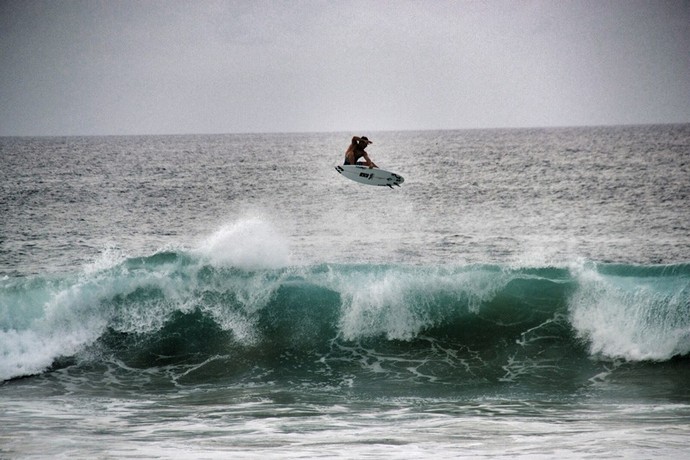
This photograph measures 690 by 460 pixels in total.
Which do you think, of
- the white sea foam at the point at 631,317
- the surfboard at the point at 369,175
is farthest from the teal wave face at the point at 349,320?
the surfboard at the point at 369,175

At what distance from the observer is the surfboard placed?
2061 centimetres

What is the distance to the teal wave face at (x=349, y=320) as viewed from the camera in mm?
16234

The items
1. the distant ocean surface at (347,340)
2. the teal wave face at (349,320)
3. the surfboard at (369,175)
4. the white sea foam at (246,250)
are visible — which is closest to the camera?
the distant ocean surface at (347,340)

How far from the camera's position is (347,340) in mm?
17609

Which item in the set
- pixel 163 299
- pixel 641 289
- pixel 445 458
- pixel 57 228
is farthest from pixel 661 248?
pixel 57 228

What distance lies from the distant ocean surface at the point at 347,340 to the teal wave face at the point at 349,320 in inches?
1.9

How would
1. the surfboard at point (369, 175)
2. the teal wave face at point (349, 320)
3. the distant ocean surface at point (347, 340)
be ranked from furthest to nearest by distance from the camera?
the surfboard at point (369, 175), the teal wave face at point (349, 320), the distant ocean surface at point (347, 340)

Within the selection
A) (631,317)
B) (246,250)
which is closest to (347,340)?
(246,250)

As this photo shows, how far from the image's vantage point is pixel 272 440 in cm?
1085

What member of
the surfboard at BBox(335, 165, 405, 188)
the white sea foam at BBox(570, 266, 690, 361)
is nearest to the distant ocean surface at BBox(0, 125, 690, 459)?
the white sea foam at BBox(570, 266, 690, 361)

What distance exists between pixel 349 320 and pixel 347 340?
72cm

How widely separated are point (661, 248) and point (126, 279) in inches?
714

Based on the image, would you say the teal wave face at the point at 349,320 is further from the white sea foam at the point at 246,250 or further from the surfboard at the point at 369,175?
the surfboard at the point at 369,175

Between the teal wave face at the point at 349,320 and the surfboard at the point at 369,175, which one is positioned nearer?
the teal wave face at the point at 349,320
